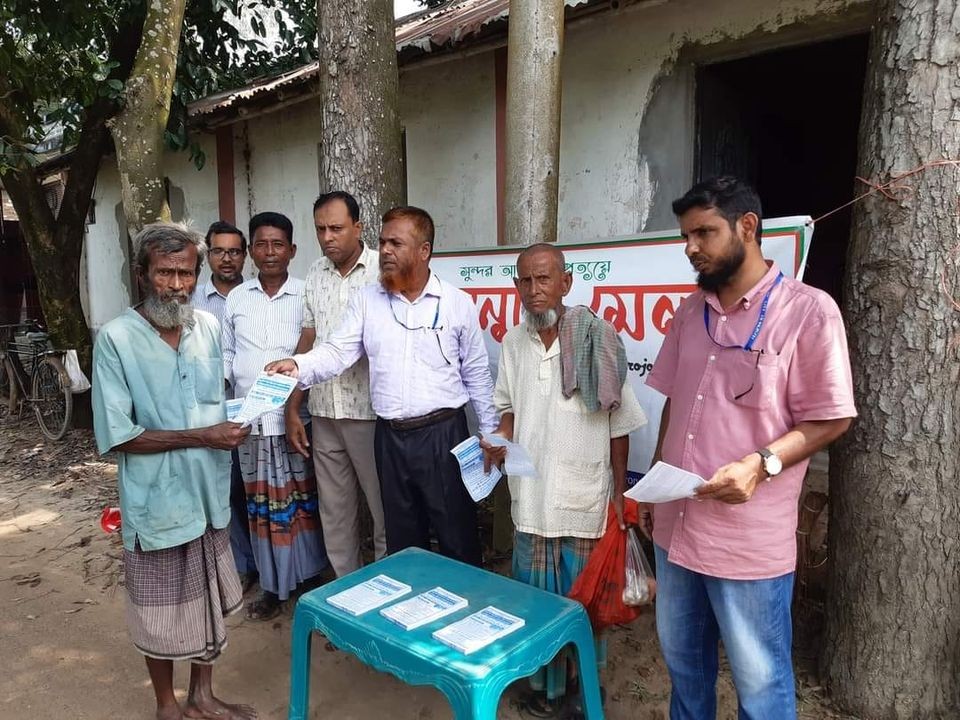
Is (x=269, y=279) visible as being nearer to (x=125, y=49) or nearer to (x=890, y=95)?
(x=890, y=95)

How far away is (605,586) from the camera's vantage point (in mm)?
2262

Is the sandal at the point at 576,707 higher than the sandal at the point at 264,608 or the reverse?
higher

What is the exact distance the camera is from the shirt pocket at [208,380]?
92.2 inches

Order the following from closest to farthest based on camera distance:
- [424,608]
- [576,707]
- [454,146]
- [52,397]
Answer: [424,608] < [576,707] < [454,146] < [52,397]

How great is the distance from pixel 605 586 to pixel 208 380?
155 cm

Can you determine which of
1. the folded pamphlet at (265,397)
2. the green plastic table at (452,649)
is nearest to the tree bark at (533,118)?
the folded pamphlet at (265,397)

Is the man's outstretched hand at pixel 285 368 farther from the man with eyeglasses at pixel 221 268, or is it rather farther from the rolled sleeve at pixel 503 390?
the man with eyeglasses at pixel 221 268

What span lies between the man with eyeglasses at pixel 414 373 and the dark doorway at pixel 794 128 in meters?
2.27

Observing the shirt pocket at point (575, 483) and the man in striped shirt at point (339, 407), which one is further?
the man in striped shirt at point (339, 407)

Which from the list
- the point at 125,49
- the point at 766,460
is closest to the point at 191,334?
the point at 766,460

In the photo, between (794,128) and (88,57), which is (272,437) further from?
(794,128)

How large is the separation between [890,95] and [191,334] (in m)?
2.45

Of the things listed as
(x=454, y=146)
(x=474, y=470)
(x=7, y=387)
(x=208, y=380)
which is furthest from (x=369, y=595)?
(x=7, y=387)

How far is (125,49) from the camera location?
21.0 feet
